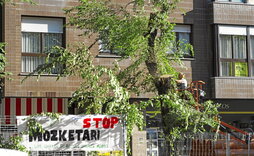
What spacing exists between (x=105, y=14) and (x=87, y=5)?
61 cm

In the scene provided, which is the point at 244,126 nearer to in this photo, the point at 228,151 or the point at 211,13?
the point at 211,13

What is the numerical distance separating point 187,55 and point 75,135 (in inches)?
535

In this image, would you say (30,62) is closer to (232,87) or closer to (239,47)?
(232,87)

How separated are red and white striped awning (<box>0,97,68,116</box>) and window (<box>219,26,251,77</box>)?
286 inches

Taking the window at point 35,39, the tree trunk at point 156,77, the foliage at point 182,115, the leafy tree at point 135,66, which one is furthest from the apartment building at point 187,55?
the foliage at point 182,115

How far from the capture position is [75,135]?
14.0m

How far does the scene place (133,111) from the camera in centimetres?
1502

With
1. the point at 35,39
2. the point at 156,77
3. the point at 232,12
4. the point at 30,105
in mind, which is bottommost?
the point at 30,105

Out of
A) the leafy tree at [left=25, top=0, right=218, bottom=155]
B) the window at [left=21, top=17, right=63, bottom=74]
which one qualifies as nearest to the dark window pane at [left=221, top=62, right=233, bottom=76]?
the window at [left=21, top=17, right=63, bottom=74]

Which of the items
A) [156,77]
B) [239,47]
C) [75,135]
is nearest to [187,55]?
[239,47]

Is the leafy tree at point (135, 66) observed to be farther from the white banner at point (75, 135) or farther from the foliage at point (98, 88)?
the white banner at point (75, 135)

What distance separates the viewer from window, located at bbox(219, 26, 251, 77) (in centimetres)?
2702

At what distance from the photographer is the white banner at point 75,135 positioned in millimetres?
13867

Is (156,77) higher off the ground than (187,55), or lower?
lower
